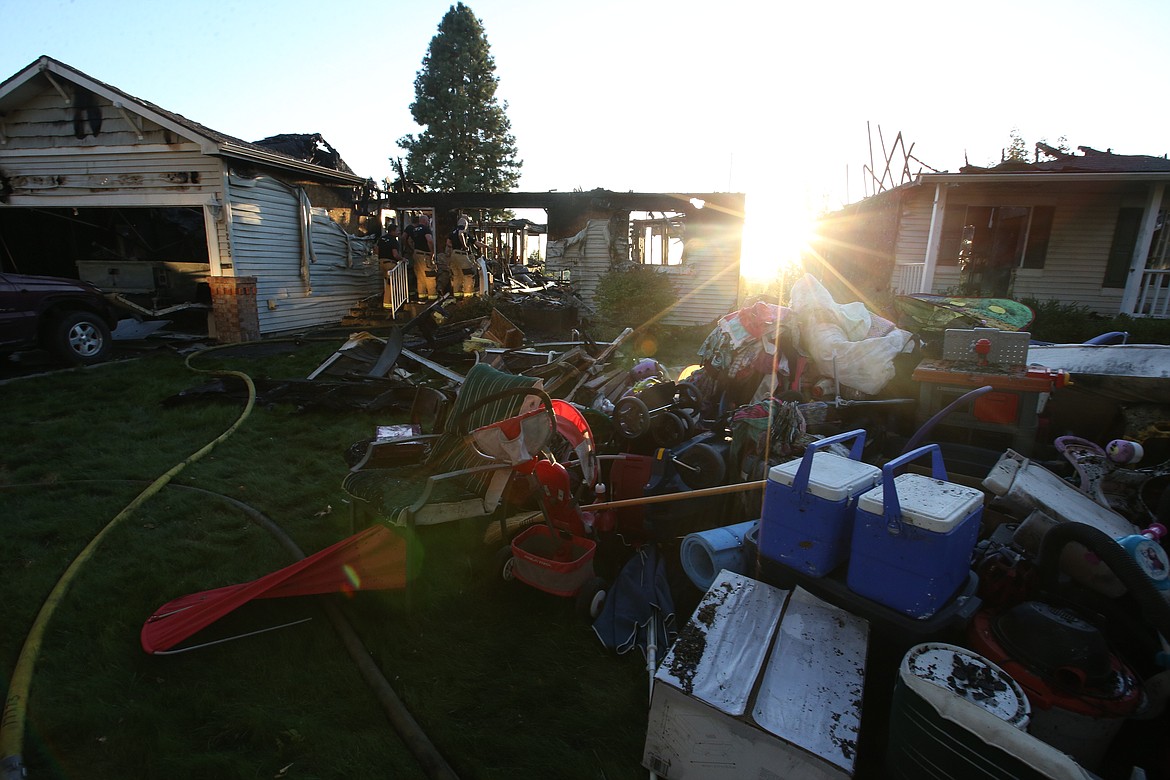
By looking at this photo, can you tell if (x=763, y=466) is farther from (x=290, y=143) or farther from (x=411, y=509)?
(x=290, y=143)

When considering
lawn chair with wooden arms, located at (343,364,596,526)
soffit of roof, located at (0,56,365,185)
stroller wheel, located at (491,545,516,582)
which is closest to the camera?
lawn chair with wooden arms, located at (343,364,596,526)

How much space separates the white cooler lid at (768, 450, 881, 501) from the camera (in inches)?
97.7

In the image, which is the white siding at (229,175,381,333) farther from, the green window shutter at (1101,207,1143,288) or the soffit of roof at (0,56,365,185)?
the green window shutter at (1101,207,1143,288)

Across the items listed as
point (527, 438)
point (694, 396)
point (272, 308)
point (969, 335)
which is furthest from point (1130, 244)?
point (272, 308)

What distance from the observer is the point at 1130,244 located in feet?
40.7

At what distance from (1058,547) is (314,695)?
3.45 metres

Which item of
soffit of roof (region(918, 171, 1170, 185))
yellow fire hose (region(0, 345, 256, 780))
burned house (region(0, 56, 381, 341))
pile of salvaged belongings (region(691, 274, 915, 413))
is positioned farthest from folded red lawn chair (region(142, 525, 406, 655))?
soffit of roof (region(918, 171, 1170, 185))

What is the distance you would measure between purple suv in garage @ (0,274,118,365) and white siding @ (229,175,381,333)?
284cm

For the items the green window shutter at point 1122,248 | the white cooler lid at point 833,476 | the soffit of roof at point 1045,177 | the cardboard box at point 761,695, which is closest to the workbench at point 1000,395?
the white cooler lid at point 833,476

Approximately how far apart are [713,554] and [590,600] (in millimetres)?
777

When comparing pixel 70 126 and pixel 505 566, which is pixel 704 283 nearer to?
pixel 505 566

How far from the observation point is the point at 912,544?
2189 millimetres

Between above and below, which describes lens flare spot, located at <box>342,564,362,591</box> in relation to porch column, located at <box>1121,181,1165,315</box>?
below

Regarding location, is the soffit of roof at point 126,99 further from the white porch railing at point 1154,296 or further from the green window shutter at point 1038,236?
the white porch railing at point 1154,296
